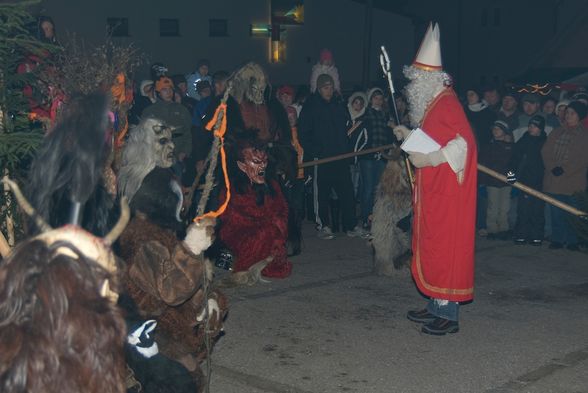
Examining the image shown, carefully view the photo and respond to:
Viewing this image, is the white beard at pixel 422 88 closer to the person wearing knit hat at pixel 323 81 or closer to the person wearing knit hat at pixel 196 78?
the person wearing knit hat at pixel 323 81

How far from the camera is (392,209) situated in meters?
9.16

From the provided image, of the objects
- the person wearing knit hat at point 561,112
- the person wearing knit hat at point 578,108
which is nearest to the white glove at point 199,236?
the person wearing knit hat at point 578,108

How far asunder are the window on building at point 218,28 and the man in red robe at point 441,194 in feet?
98.1

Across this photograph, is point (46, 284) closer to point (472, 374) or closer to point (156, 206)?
point (156, 206)

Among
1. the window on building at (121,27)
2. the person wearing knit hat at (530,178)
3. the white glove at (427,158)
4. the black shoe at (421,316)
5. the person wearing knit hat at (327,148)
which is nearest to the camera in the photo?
the white glove at (427,158)

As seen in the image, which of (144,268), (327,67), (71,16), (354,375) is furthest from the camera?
(71,16)

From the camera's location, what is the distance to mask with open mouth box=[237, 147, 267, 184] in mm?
9281

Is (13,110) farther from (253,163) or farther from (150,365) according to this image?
(253,163)

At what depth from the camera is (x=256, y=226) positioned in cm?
930

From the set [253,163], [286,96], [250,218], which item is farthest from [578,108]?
[286,96]

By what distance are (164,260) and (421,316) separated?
11.0 ft

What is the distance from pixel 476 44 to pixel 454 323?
40.3 meters

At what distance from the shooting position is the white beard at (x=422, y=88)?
7.49 m

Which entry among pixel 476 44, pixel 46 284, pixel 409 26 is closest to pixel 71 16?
pixel 409 26
